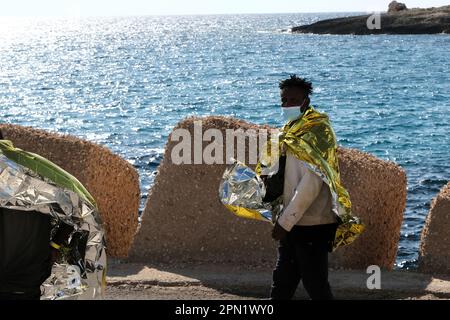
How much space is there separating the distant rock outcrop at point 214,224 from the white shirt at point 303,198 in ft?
7.66

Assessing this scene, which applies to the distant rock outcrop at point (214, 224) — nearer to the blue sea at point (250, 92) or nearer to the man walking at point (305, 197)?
the man walking at point (305, 197)

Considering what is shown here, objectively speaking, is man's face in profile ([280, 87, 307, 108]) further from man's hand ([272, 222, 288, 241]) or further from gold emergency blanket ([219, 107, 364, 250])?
man's hand ([272, 222, 288, 241])

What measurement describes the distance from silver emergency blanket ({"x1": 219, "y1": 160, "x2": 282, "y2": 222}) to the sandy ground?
1448 millimetres

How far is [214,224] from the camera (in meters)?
8.01

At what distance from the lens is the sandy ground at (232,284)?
7.28m

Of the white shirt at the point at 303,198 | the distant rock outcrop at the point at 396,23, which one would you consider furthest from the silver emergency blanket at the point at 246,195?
the distant rock outcrop at the point at 396,23

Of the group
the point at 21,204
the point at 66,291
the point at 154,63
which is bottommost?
the point at 154,63

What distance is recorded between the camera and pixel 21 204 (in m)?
4.15

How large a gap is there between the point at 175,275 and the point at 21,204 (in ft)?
12.1

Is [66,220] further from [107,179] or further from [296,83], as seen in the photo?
[107,179]

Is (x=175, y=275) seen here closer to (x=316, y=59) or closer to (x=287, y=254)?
(x=287, y=254)

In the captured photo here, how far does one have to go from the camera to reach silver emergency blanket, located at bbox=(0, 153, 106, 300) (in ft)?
13.7

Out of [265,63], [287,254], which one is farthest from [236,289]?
[265,63]
